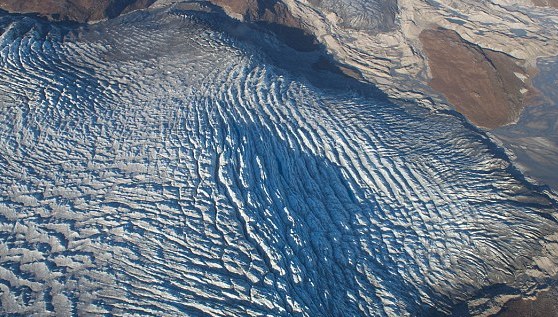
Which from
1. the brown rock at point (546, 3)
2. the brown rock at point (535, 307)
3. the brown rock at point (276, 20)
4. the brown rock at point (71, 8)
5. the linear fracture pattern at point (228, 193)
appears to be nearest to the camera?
the linear fracture pattern at point (228, 193)

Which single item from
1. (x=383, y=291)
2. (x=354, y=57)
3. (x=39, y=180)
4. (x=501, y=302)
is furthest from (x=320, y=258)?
(x=354, y=57)

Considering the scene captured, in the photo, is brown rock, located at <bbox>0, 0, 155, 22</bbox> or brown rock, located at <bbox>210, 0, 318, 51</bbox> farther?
brown rock, located at <bbox>210, 0, 318, 51</bbox>

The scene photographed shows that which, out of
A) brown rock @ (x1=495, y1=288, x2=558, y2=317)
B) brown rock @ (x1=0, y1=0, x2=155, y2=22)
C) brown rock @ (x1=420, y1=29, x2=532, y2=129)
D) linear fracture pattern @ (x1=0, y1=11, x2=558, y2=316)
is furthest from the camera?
brown rock @ (x1=0, y1=0, x2=155, y2=22)

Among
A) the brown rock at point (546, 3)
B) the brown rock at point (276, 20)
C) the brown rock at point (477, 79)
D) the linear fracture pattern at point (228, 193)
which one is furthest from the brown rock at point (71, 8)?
the brown rock at point (546, 3)

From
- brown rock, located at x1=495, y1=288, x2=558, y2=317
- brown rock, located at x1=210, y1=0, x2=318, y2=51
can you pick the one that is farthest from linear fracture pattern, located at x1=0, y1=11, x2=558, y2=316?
brown rock, located at x1=210, y1=0, x2=318, y2=51

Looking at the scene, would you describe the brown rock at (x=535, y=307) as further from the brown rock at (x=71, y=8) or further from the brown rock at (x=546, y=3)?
the brown rock at (x=546, y=3)

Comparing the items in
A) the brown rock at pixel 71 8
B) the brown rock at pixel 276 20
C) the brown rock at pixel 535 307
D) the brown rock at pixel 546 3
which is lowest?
the brown rock at pixel 535 307

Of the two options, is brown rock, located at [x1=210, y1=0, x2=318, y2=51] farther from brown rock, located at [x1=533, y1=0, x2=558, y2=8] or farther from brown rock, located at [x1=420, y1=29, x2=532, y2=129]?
brown rock, located at [x1=533, y1=0, x2=558, y2=8]

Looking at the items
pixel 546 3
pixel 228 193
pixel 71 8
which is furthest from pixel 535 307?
pixel 546 3
